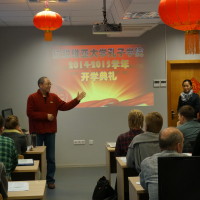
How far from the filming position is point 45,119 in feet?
20.1

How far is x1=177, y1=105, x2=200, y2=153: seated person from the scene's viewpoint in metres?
4.53

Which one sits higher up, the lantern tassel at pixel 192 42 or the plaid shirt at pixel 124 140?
the lantern tassel at pixel 192 42

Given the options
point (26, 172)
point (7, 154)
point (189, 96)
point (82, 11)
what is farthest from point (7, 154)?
point (189, 96)

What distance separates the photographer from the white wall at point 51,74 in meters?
8.24

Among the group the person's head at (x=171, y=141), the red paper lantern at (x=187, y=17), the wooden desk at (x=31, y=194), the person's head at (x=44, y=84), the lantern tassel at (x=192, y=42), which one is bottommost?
the wooden desk at (x=31, y=194)

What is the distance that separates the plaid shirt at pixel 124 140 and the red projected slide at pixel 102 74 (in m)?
3.55

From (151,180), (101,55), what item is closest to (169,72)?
(101,55)

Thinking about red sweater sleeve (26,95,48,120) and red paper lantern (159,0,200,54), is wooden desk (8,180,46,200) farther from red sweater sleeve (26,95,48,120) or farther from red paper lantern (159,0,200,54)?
red sweater sleeve (26,95,48,120)

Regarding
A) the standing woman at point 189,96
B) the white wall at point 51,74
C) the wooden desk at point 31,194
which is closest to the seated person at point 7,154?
the wooden desk at point 31,194

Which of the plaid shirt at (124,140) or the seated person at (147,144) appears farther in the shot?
the plaid shirt at (124,140)

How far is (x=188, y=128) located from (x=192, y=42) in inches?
60.9

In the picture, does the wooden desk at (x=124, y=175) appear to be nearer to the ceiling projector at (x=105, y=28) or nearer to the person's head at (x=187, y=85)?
the ceiling projector at (x=105, y=28)

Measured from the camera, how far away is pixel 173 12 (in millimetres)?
3258

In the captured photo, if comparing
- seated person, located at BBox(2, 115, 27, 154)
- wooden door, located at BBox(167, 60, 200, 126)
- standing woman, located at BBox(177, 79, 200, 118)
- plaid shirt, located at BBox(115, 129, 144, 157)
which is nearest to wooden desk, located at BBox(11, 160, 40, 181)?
seated person, located at BBox(2, 115, 27, 154)
